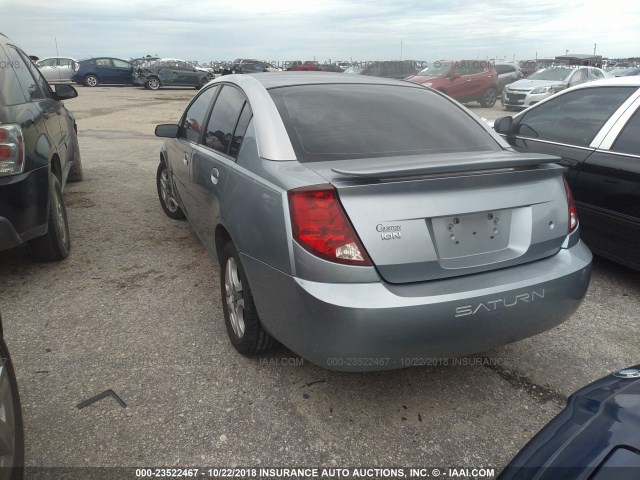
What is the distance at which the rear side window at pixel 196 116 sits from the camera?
3.69 m

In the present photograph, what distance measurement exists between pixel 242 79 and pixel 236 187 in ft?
2.91

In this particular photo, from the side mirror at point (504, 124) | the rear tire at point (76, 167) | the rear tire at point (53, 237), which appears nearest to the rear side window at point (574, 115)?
the side mirror at point (504, 124)

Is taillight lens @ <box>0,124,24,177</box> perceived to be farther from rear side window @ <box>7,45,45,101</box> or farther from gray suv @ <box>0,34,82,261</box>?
rear side window @ <box>7,45,45,101</box>

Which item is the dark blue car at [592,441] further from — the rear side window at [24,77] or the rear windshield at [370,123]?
the rear side window at [24,77]

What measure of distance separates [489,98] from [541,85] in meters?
2.81

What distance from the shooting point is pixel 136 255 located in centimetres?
424

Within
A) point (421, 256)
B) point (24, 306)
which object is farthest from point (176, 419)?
point (24, 306)

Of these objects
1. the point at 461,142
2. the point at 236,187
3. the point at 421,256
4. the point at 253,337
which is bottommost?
the point at 253,337

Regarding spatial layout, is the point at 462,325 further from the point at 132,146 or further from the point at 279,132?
the point at 132,146

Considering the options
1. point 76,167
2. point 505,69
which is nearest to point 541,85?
point 505,69

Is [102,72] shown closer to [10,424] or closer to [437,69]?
[437,69]

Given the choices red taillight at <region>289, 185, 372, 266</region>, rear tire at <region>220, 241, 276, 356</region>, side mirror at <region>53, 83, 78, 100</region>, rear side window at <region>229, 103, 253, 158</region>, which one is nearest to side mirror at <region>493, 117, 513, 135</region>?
rear side window at <region>229, 103, 253, 158</region>

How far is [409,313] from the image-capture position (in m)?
2.01

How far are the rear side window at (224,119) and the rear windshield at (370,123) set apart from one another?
1.02 ft
